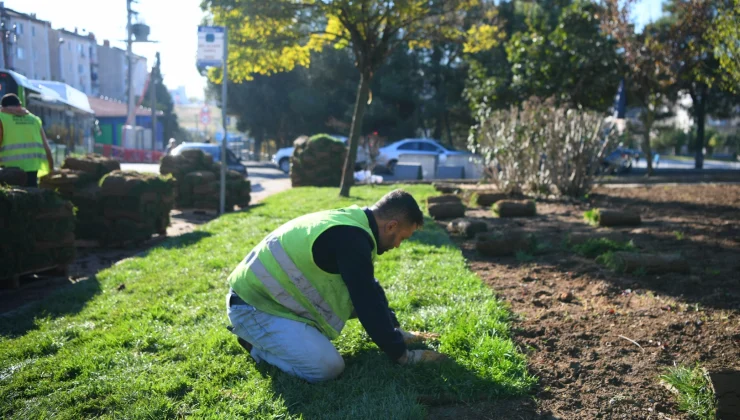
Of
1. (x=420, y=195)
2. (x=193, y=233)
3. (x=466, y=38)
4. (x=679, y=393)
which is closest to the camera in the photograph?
A: (x=679, y=393)

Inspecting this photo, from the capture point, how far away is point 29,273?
6066 mm

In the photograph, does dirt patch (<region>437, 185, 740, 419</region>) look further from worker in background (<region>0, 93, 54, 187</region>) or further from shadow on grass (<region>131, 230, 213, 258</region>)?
worker in background (<region>0, 93, 54, 187</region>)

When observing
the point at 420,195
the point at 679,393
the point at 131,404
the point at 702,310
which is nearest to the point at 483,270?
the point at 702,310

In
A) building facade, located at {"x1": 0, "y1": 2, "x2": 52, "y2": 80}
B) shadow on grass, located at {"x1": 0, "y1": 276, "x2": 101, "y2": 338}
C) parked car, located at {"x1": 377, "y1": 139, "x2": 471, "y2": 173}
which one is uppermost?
building facade, located at {"x1": 0, "y1": 2, "x2": 52, "y2": 80}

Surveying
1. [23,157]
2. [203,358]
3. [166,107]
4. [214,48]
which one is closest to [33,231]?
[23,157]

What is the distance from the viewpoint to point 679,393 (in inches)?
125

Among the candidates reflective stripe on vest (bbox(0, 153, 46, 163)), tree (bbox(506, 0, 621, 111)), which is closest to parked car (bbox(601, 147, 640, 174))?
tree (bbox(506, 0, 621, 111))

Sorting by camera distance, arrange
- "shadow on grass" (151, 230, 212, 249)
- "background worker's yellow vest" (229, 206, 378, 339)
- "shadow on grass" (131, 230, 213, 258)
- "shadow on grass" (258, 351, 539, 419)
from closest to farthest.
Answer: "shadow on grass" (258, 351, 539, 419)
"background worker's yellow vest" (229, 206, 378, 339)
"shadow on grass" (131, 230, 213, 258)
"shadow on grass" (151, 230, 212, 249)

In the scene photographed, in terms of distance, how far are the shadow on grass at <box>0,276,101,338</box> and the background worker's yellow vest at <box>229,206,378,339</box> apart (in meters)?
2.07

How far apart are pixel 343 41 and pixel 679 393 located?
12939mm

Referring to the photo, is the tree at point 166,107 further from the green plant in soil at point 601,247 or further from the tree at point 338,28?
the green plant in soil at point 601,247

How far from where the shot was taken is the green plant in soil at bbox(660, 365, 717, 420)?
296 cm

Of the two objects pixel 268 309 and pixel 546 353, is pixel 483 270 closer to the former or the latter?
pixel 546 353

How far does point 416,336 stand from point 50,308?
3129 mm
